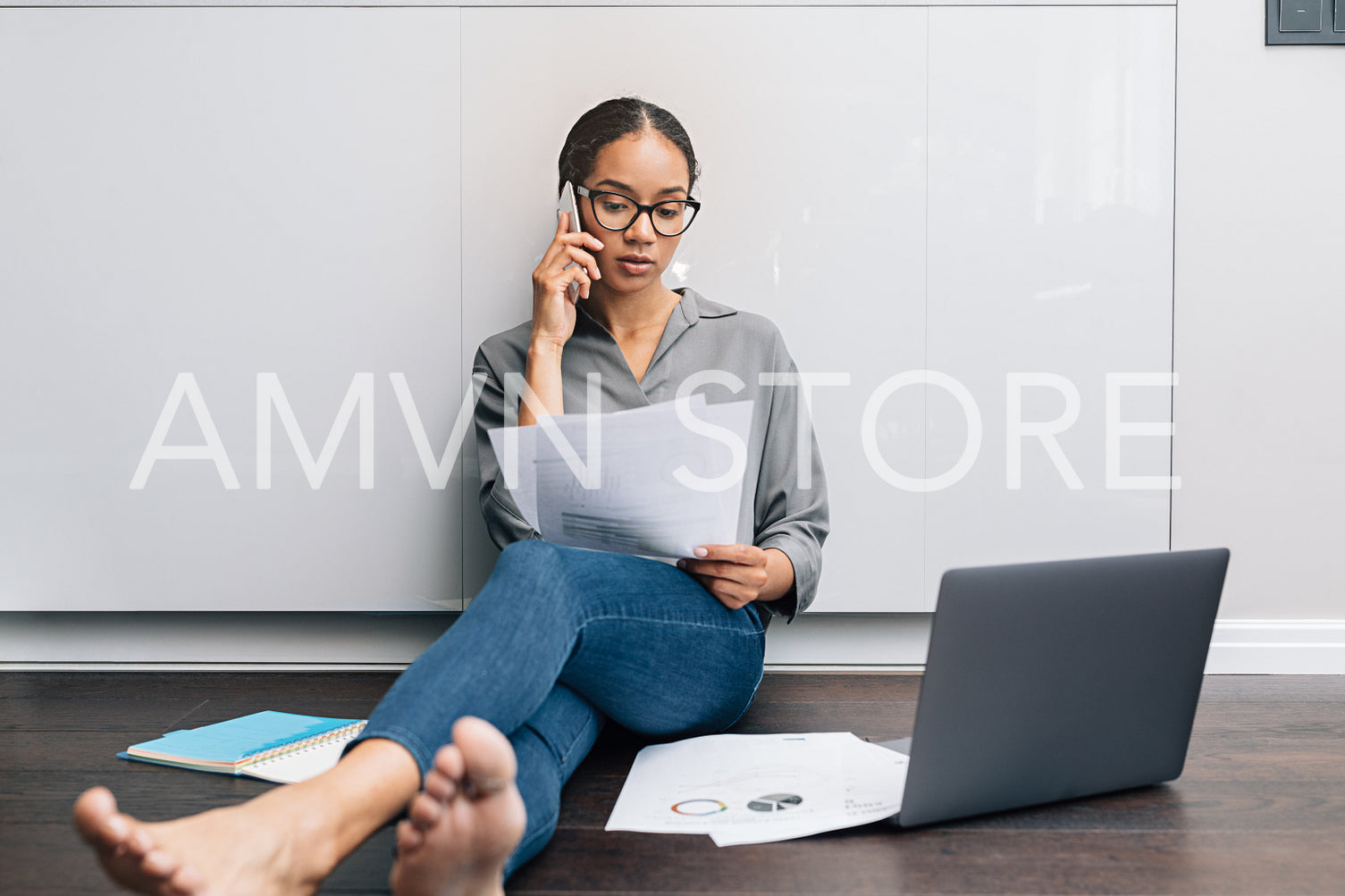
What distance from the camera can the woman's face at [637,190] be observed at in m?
1.61

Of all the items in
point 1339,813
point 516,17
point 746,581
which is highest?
point 516,17

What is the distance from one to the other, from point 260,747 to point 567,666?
64cm

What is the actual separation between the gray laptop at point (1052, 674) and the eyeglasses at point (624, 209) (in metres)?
0.85

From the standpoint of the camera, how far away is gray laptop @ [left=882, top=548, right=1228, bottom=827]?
109 cm

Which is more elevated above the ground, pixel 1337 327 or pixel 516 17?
pixel 516 17

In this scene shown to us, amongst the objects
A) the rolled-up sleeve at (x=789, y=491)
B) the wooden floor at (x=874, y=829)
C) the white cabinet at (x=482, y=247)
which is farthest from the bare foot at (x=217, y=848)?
the white cabinet at (x=482, y=247)

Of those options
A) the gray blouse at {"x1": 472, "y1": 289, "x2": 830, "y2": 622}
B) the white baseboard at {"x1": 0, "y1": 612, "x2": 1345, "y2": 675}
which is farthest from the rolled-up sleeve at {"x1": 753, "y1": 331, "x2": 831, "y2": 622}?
the white baseboard at {"x1": 0, "y1": 612, "x2": 1345, "y2": 675}

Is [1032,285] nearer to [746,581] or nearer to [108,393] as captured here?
[746,581]

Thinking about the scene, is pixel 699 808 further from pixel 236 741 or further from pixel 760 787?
pixel 236 741

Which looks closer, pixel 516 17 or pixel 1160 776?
pixel 1160 776

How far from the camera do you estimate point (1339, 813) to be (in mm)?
1300

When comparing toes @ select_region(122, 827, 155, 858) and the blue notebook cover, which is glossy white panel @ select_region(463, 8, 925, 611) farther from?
toes @ select_region(122, 827, 155, 858)

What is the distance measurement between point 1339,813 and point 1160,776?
0.24 m

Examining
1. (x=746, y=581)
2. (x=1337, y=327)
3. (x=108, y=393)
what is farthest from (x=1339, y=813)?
(x=108, y=393)
